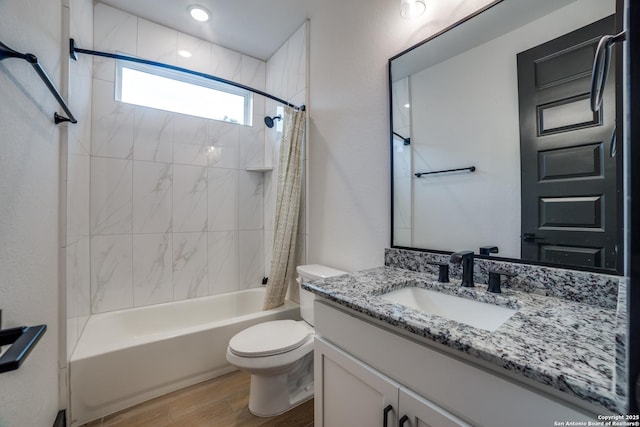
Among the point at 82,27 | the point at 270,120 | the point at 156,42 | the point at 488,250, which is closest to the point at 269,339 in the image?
the point at 488,250

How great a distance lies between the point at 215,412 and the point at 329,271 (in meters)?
1.05

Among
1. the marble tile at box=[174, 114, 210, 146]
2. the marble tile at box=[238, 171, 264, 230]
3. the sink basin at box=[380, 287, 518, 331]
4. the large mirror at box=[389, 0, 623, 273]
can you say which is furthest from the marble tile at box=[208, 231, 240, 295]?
the sink basin at box=[380, 287, 518, 331]

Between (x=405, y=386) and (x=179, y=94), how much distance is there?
8.85 feet

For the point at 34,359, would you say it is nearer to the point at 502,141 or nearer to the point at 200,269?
the point at 200,269

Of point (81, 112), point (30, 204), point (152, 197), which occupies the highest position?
point (81, 112)

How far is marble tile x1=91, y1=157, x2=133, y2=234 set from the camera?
6.33ft

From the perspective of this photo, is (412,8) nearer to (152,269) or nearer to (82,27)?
(82,27)

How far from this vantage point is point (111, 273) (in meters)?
1.98

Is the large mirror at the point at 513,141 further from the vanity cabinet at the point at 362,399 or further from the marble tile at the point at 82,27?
the marble tile at the point at 82,27

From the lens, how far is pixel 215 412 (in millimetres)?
1503

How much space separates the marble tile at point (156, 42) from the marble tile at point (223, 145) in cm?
62

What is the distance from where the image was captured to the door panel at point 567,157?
786 mm

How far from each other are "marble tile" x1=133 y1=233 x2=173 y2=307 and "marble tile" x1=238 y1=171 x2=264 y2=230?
0.67 m

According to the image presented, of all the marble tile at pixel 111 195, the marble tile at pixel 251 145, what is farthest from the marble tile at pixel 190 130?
the marble tile at pixel 111 195
